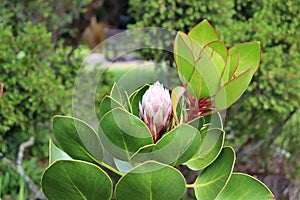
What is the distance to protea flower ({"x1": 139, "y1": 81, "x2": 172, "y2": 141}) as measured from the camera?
825 mm

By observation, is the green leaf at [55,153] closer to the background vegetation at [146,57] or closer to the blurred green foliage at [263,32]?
the background vegetation at [146,57]

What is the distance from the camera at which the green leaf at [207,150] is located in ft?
2.95

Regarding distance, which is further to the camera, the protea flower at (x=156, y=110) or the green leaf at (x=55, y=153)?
the green leaf at (x=55, y=153)

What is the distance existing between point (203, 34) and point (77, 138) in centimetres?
31

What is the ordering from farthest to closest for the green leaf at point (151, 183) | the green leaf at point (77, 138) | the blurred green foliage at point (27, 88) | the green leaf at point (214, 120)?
1. the blurred green foliage at point (27, 88)
2. the green leaf at point (214, 120)
3. the green leaf at point (77, 138)
4. the green leaf at point (151, 183)

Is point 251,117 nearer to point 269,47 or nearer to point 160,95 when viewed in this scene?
point 269,47

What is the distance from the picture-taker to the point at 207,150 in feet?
3.00

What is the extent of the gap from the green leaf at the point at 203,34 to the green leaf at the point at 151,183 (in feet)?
0.99

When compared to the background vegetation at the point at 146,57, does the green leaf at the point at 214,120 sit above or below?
above

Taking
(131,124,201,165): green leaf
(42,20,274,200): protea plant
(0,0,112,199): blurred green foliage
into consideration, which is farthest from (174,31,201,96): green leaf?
(0,0,112,199): blurred green foliage

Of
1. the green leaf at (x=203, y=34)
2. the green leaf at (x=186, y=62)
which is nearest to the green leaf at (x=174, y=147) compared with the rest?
the green leaf at (x=186, y=62)

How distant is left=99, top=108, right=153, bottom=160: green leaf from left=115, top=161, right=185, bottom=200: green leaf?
0.08 m

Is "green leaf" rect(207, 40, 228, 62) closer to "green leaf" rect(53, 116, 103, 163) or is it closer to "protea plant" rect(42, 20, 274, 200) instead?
"protea plant" rect(42, 20, 274, 200)

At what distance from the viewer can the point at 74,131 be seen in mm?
862
